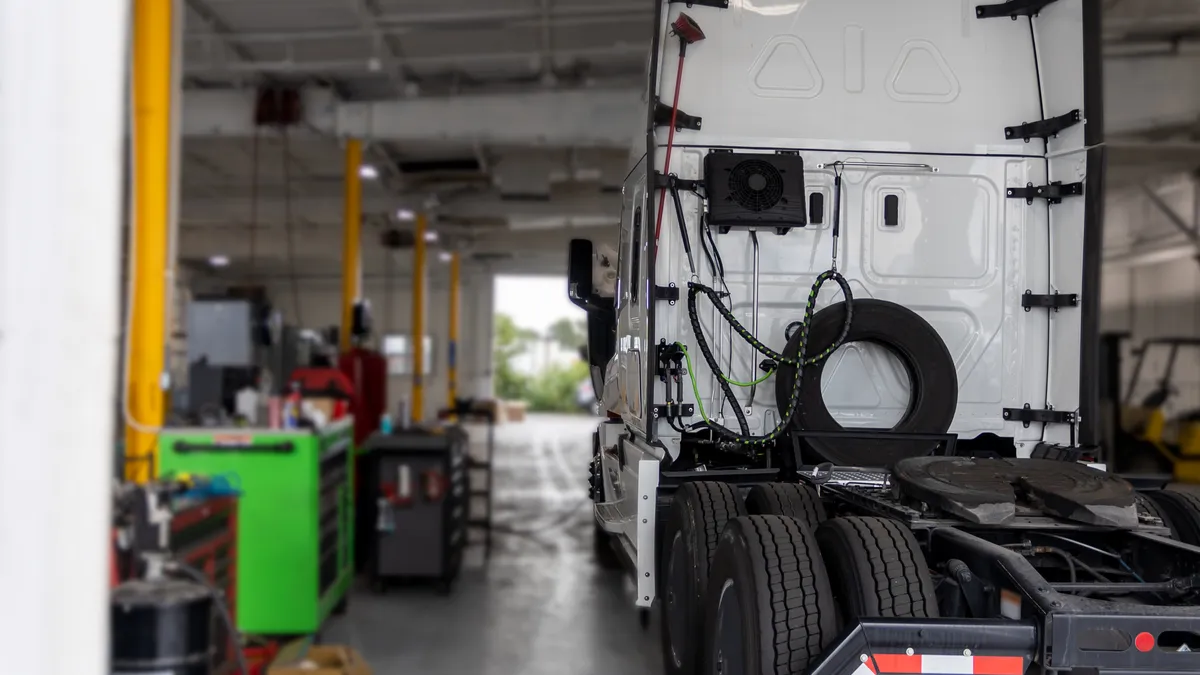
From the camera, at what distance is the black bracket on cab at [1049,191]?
3863 millimetres

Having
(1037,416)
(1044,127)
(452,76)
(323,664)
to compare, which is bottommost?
(323,664)

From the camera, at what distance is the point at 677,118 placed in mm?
3924

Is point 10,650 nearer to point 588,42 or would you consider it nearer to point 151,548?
point 151,548

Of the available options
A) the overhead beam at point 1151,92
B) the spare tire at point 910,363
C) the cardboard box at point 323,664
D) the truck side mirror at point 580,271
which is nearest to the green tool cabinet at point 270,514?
the cardboard box at point 323,664

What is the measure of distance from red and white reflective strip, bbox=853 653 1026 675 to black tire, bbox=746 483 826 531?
102 centimetres

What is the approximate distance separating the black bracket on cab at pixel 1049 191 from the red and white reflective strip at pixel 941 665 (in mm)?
2433

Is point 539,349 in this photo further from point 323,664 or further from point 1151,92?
point 323,664

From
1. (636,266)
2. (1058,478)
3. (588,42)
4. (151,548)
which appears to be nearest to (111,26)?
(151,548)

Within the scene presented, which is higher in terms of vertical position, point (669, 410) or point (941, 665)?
point (669, 410)

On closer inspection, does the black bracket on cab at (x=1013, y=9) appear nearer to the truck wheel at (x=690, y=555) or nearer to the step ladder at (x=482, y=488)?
the truck wheel at (x=690, y=555)

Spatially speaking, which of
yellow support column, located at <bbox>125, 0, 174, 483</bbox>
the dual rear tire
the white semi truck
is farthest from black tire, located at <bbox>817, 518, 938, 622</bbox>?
yellow support column, located at <bbox>125, 0, 174, 483</bbox>

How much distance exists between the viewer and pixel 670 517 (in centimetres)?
353

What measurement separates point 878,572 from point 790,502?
851mm

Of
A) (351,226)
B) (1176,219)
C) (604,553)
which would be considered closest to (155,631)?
(604,553)
